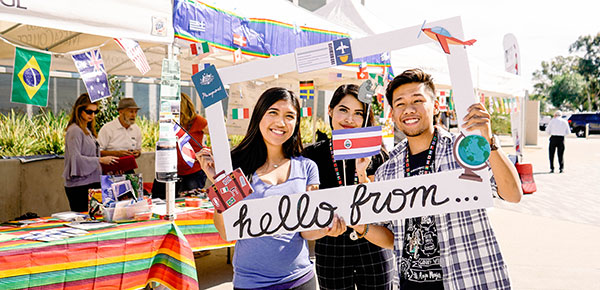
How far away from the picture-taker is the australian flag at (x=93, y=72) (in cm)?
322

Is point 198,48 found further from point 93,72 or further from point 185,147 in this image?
point 185,147

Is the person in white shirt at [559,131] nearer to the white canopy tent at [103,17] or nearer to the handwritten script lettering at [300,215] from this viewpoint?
the white canopy tent at [103,17]

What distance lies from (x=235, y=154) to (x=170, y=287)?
1350mm

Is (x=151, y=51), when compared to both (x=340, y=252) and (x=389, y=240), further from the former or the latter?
(x=389, y=240)

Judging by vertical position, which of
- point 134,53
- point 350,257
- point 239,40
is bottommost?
point 350,257

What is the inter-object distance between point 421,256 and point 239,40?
3026 mm

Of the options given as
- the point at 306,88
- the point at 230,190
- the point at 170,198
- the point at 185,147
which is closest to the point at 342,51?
the point at 230,190

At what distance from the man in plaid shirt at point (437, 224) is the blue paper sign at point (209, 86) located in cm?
66

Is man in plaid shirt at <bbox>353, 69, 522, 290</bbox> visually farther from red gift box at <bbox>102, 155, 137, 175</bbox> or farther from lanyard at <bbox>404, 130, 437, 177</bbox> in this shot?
red gift box at <bbox>102, 155, 137, 175</bbox>

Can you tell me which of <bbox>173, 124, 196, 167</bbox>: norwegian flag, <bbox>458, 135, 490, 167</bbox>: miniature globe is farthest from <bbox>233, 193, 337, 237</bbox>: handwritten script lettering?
<bbox>173, 124, 196, 167</bbox>: norwegian flag

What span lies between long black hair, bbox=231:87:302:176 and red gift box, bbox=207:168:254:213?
34 centimetres

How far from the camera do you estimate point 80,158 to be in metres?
A: 3.90

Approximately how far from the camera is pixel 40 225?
116 inches

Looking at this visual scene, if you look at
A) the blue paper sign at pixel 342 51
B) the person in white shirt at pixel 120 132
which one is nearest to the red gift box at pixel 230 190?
the blue paper sign at pixel 342 51
